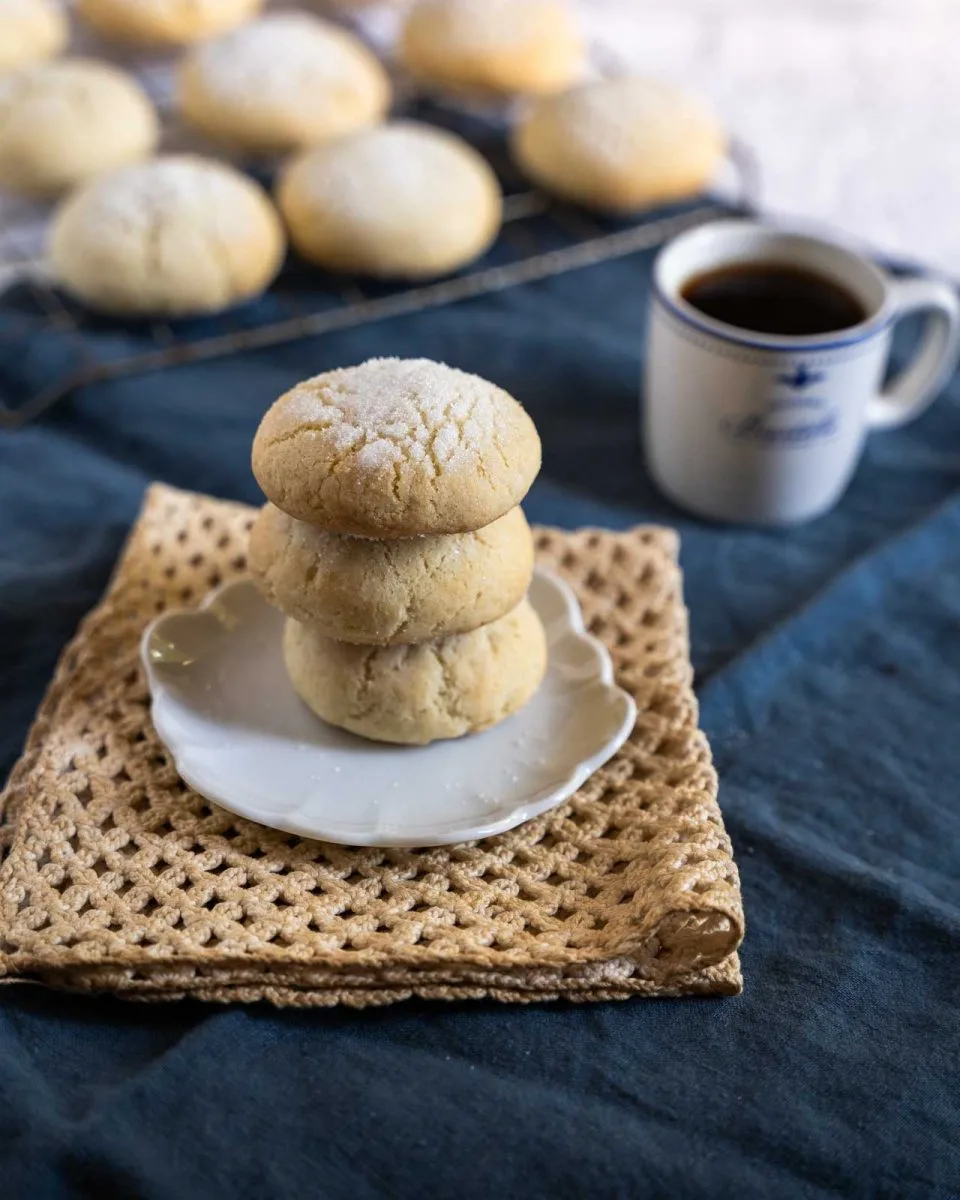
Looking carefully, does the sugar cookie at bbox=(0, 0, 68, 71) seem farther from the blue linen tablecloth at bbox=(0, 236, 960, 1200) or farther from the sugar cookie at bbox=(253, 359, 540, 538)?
the sugar cookie at bbox=(253, 359, 540, 538)

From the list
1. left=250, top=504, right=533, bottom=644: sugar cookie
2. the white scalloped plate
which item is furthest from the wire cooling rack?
left=250, top=504, right=533, bottom=644: sugar cookie

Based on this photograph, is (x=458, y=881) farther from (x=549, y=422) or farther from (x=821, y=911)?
(x=549, y=422)

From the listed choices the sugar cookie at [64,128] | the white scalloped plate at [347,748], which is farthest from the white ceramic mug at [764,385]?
the sugar cookie at [64,128]

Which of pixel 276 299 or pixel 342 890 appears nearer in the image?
pixel 342 890

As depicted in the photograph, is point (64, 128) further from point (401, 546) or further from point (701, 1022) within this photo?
point (701, 1022)

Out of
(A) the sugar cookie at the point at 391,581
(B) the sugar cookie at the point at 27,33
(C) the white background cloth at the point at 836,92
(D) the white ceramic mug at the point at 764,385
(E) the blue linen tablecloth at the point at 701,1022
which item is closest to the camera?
(E) the blue linen tablecloth at the point at 701,1022

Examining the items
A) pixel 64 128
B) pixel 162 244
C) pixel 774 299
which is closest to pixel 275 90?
pixel 64 128

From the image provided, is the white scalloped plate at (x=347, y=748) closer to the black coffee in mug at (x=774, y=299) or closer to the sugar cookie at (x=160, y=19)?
the black coffee in mug at (x=774, y=299)
